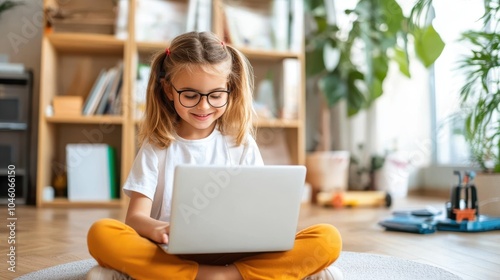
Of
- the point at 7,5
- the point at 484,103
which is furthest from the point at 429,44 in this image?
the point at 7,5

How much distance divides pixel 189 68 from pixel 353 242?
0.96 metres

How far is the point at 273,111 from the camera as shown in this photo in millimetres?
3396

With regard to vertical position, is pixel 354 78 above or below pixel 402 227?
above

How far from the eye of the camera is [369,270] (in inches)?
54.4

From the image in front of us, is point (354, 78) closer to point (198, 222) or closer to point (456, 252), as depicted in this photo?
point (456, 252)

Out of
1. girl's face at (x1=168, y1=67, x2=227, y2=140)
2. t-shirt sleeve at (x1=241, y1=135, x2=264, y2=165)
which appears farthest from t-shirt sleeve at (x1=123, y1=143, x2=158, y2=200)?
t-shirt sleeve at (x1=241, y1=135, x2=264, y2=165)

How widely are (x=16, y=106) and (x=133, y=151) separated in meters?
0.72

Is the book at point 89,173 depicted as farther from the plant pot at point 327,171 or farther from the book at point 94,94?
the plant pot at point 327,171

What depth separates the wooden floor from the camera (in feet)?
4.89

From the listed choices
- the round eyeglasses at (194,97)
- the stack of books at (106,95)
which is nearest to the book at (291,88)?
the stack of books at (106,95)

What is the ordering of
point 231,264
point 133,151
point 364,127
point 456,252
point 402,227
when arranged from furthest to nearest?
point 364,127 → point 133,151 → point 402,227 → point 456,252 → point 231,264

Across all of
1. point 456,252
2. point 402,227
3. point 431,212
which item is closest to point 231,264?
point 456,252

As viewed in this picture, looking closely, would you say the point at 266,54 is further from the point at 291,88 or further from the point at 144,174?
the point at 144,174

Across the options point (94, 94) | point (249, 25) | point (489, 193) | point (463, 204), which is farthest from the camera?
point (249, 25)
